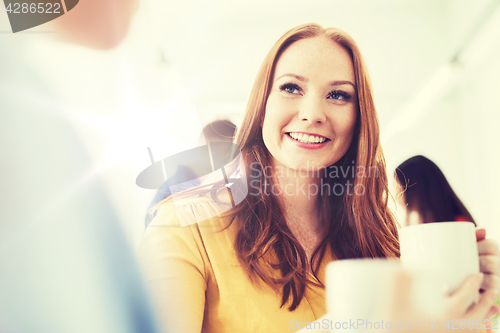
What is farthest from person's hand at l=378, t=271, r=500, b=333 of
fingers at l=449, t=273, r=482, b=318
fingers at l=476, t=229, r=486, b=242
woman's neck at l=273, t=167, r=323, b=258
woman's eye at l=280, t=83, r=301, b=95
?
woman's eye at l=280, t=83, r=301, b=95

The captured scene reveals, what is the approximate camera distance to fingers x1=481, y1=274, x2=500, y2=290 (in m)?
0.39

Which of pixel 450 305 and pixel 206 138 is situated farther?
pixel 206 138

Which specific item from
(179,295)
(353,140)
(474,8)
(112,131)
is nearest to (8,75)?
(112,131)

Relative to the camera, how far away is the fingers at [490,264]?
0.41 m

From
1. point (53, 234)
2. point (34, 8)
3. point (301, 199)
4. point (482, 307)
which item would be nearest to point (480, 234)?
point (482, 307)

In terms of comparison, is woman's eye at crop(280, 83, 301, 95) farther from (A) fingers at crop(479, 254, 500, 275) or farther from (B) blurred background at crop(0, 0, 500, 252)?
(A) fingers at crop(479, 254, 500, 275)

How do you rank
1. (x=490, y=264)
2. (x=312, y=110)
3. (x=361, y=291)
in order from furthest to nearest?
(x=312, y=110) < (x=490, y=264) < (x=361, y=291)

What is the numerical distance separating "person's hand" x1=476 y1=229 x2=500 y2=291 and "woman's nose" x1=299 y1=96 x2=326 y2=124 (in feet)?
0.94

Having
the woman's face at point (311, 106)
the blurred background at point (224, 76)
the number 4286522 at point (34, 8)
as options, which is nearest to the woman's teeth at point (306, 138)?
the woman's face at point (311, 106)

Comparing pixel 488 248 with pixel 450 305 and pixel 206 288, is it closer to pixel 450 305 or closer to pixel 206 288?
pixel 450 305

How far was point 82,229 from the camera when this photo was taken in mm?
480

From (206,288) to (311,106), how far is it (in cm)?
33

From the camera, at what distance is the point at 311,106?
51 centimetres

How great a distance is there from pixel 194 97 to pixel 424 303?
0.44 metres
